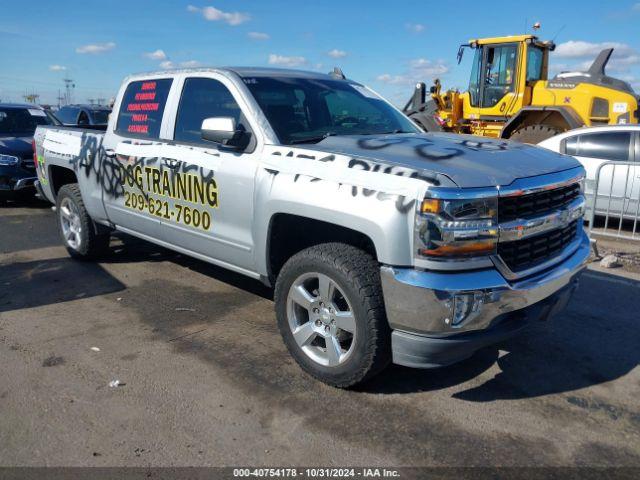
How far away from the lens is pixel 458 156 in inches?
128

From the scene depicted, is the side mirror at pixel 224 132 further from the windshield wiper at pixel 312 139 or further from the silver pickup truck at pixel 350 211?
the windshield wiper at pixel 312 139

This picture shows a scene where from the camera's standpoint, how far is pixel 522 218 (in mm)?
3066

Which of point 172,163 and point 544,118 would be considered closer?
point 172,163

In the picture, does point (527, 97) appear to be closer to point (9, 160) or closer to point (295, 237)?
point (295, 237)

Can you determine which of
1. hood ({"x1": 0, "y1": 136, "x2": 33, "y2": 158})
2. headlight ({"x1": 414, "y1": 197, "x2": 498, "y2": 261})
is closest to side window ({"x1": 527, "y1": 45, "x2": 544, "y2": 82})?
hood ({"x1": 0, "y1": 136, "x2": 33, "y2": 158})

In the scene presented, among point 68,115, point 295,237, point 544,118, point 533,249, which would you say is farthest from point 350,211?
point 68,115

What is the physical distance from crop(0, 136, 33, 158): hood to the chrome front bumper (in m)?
8.96

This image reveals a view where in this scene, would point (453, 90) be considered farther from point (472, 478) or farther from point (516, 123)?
point (472, 478)

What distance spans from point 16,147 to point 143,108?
6.02m

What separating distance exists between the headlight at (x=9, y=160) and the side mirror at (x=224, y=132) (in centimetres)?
738

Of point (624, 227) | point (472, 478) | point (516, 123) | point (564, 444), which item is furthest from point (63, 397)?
point (516, 123)

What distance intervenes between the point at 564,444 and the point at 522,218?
1.24 meters

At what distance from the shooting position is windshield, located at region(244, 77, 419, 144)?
3984 mm

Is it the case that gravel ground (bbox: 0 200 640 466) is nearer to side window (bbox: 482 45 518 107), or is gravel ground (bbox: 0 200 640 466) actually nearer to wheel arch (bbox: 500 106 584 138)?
wheel arch (bbox: 500 106 584 138)
